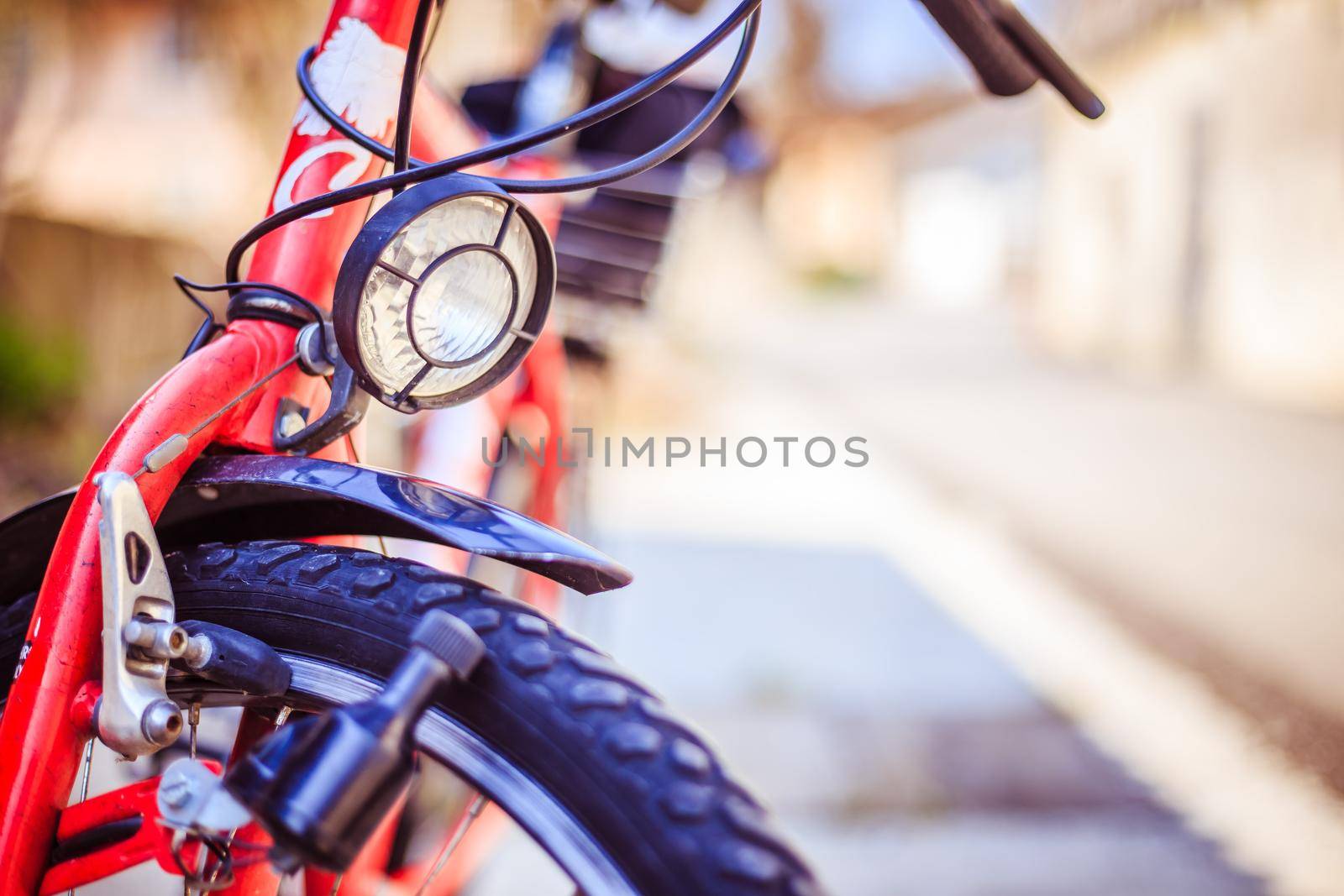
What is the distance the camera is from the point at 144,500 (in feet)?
2.32

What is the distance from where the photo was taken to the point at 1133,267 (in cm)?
893

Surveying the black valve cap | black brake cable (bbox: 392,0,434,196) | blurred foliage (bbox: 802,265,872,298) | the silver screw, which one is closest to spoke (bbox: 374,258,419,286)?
black brake cable (bbox: 392,0,434,196)

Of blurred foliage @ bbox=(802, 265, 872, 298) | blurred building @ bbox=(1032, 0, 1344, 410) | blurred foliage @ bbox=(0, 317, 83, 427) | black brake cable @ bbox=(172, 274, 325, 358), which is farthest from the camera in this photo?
blurred foliage @ bbox=(802, 265, 872, 298)

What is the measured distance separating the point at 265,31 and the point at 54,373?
180 cm

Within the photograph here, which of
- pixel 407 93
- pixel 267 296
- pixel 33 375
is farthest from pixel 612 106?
pixel 33 375

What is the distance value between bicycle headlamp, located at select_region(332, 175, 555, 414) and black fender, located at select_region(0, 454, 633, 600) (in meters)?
0.08

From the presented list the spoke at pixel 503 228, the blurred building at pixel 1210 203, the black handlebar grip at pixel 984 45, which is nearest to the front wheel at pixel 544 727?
the spoke at pixel 503 228

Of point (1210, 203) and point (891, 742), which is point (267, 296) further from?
point (1210, 203)

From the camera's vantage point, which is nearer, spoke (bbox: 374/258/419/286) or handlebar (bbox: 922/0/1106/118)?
spoke (bbox: 374/258/419/286)

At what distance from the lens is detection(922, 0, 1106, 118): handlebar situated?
84 centimetres

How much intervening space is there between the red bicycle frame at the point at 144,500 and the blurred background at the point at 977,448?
109cm

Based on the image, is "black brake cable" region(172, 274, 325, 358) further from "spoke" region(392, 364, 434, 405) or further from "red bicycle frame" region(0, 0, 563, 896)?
"spoke" region(392, 364, 434, 405)

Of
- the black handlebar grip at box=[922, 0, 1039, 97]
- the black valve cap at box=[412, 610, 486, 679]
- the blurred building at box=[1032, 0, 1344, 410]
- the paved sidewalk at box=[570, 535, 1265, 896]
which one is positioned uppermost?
the blurred building at box=[1032, 0, 1344, 410]

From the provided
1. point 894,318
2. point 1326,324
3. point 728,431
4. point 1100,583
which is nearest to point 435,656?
point 1100,583
